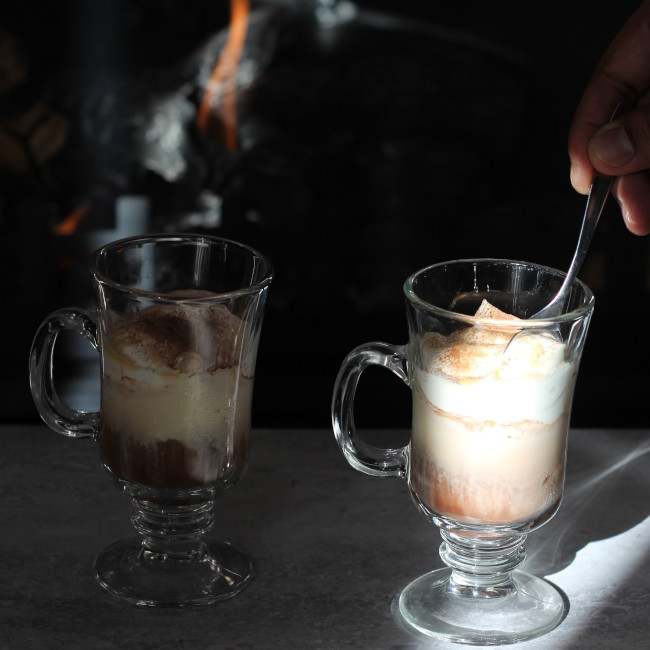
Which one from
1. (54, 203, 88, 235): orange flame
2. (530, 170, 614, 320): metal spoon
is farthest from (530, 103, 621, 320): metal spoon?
(54, 203, 88, 235): orange flame

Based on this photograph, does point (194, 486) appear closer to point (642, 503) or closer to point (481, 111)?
point (642, 503)

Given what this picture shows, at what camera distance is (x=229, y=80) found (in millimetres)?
2051

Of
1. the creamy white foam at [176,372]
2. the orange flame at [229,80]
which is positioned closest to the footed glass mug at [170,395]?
the creamy white foam at [176,372]

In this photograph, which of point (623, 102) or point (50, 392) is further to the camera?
point (623, 102)

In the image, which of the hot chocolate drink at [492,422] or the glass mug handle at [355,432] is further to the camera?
the glass mug handle at [355,432]

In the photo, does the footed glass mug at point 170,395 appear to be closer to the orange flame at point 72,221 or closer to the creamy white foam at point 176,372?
the creamy white foam at point 176,372

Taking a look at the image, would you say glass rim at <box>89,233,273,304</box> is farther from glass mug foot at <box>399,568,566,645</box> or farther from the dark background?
the dark background

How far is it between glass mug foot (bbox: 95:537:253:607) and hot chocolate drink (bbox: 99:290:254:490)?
108mm

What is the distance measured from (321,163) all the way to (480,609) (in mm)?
1201

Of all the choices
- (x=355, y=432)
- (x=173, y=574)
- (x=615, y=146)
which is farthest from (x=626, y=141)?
(x=173, y=574)

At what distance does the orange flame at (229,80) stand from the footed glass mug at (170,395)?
3.11ft

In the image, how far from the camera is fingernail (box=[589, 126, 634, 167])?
116 cm

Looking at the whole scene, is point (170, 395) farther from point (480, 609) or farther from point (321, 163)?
point (321, 163)

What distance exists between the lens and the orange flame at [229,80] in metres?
1.99
